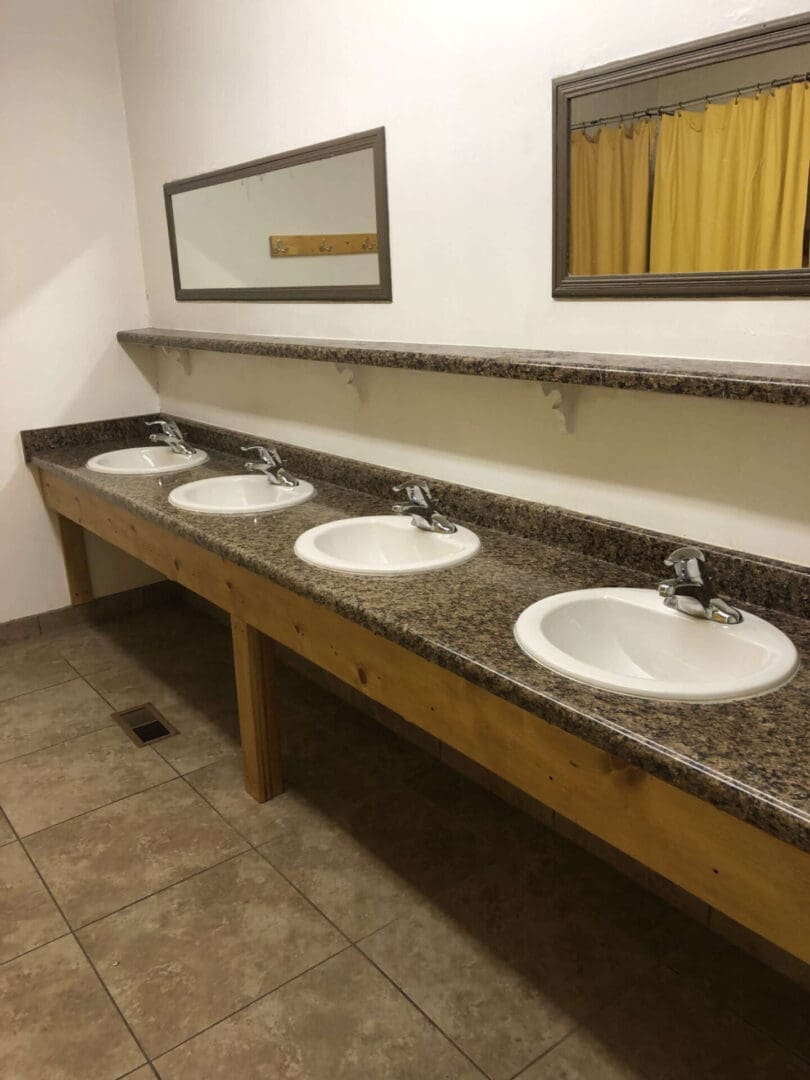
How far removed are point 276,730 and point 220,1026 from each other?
78 cm

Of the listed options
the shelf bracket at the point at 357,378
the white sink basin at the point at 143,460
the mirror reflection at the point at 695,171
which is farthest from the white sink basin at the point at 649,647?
the white sink basin at the point at 143,460

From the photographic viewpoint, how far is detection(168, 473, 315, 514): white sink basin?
237 centimetres

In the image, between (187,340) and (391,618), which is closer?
(391,618)

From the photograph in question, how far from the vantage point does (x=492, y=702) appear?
4.45 feet

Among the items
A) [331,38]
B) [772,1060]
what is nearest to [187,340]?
[331,38]

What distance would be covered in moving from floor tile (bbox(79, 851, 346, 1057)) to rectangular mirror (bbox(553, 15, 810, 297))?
58.2 inches

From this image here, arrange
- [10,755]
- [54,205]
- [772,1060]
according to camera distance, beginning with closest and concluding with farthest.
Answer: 1. [772,1060]
2. [10,755]
3. [54,205]

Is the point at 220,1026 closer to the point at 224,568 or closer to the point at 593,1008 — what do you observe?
the point at 593,1008

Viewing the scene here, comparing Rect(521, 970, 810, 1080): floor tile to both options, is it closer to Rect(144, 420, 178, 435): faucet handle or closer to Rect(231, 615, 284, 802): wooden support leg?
Rect(231, 615, 284, 802): wooden support leg

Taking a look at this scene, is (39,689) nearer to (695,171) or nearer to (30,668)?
(30,668)

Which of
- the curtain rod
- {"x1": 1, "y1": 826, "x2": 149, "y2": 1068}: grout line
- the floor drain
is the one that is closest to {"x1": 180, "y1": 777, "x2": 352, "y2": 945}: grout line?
the floor drain

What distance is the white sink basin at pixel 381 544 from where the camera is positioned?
72.2 inches

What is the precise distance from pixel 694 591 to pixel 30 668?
99.1 inches

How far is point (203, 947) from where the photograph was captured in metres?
1.78
